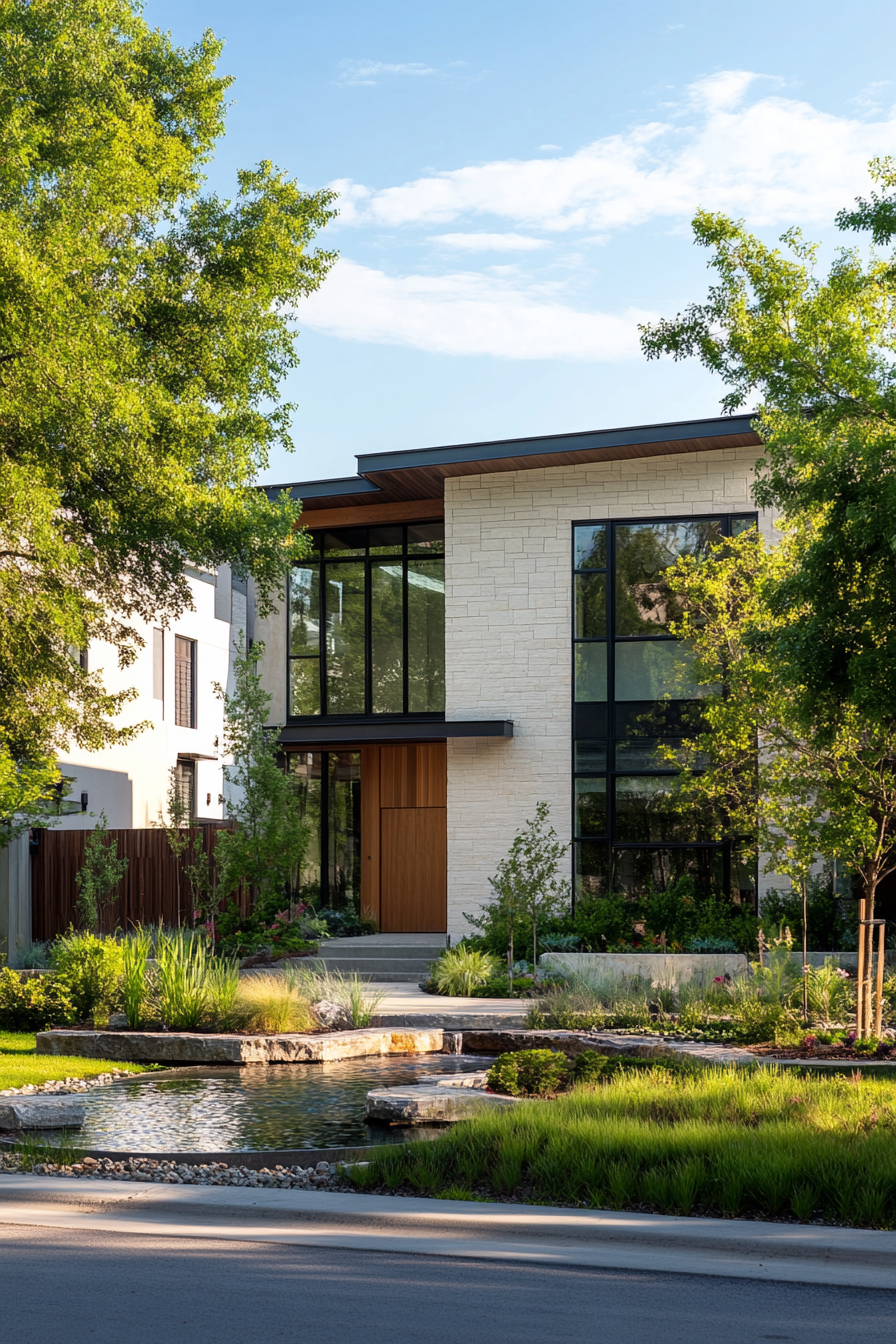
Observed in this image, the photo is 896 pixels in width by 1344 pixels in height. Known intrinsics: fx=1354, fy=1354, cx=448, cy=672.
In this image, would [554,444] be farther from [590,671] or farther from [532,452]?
[590,671]

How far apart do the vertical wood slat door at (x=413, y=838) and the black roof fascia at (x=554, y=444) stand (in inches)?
204

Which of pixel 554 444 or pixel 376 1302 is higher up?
pixel 554 444

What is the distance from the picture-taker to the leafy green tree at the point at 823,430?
10.3m

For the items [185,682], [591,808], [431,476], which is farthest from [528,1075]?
[185,682]

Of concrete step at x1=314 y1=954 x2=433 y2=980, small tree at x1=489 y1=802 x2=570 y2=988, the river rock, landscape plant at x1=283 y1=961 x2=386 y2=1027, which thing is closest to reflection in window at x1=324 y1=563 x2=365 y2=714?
small tree at x1=489 y1=802 x2=570 y2=988

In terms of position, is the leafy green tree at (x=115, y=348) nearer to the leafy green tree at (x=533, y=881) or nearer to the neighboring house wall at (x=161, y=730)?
the leafy green tree at (x=533, y=881)

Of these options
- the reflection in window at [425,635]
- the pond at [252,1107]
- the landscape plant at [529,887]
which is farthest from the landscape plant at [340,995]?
the reflection in window at [425,635]

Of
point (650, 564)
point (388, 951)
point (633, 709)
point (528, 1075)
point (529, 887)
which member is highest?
point (650, 564)

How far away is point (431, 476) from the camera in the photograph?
872 inches

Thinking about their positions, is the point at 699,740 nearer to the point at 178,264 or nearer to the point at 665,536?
the point at 665,536

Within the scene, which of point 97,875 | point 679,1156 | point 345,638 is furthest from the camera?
point 345,638

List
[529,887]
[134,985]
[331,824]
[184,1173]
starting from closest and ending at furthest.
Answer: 1. [184,1173]
2. [134,985]
3. [529,887]
4. [331,824]

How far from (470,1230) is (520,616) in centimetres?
1532

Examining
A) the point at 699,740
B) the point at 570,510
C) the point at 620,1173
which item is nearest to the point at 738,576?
the point at 699,740
